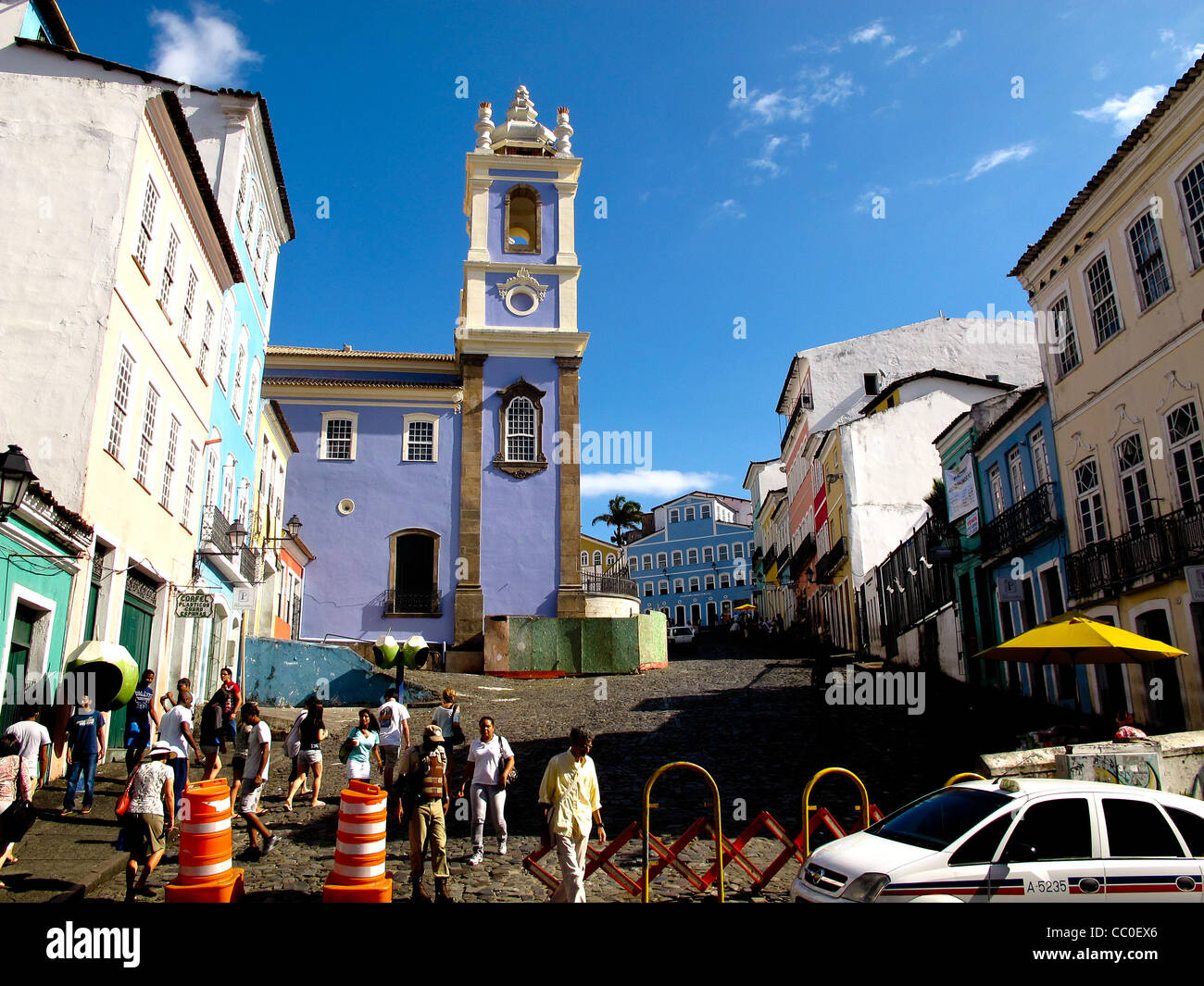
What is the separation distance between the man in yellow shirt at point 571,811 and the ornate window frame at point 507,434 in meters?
26.1

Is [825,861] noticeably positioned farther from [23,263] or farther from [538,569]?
[538,569]

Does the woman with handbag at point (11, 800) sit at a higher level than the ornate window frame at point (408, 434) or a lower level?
lower

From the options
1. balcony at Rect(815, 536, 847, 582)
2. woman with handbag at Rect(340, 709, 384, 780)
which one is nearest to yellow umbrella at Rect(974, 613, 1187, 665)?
woman with handbag at Rect(340, 709, 384, 780)

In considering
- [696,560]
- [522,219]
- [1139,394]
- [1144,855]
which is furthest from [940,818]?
[696,560]

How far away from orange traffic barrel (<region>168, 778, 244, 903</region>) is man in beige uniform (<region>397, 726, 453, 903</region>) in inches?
65.6

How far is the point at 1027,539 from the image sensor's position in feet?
65.2

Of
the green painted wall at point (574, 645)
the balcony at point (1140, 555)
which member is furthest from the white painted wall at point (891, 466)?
the balcony at point (1140, 555)

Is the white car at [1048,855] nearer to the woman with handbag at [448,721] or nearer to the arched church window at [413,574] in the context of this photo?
the woman with handbag at [448,721]

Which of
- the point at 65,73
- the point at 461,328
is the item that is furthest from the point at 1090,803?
the point at 461,328

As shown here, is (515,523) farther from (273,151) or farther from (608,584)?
(273,151)

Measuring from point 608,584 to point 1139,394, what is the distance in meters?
21.8

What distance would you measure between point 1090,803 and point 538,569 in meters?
27.4

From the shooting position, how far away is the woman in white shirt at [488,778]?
34.1 feet

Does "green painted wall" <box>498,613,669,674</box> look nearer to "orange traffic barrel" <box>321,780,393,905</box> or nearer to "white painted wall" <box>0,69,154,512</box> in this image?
"white painted wall" <box>0,69,154,512</box>
